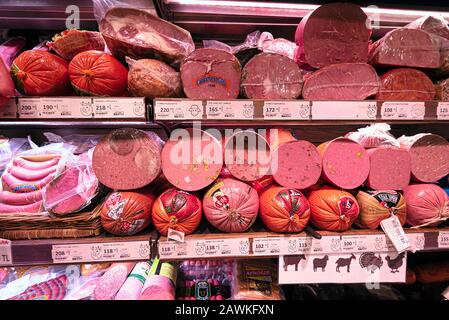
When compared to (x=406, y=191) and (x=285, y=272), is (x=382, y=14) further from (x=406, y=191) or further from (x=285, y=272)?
(x=285, y=272)

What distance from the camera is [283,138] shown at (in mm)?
1183

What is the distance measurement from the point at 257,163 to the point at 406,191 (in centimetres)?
77

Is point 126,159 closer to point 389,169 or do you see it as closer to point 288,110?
point 288,110

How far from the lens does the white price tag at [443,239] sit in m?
1.11

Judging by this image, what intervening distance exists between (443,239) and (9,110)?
2.04 meters

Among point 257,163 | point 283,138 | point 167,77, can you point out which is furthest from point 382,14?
point 167,77

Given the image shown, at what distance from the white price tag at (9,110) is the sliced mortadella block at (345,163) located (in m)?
1.36

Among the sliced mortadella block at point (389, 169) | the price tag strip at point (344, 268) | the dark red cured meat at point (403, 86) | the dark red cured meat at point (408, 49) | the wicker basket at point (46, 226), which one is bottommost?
the price tag strip at point (344, 268)

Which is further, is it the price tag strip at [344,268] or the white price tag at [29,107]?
the price tag strip at [344,268]

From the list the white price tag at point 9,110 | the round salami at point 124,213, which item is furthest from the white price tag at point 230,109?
the white price tag at point 9,110

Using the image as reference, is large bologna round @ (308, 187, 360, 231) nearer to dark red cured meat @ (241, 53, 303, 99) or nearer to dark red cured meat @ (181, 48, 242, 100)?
dark red cured meat @ (241, 53, 303, 99)

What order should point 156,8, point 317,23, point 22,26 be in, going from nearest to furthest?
1. point 317,23
2. point 156,8
3. point 22,26

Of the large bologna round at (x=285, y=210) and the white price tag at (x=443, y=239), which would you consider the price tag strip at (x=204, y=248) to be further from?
the white price tag at (x=443, y=239)

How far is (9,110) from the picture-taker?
0.95 meters
